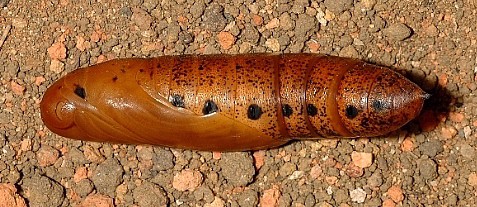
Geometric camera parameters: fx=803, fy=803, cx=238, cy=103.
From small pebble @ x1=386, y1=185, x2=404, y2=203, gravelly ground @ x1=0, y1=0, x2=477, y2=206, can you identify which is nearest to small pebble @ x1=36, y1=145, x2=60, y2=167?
gravelly ground @ x1=0, y1=0, x2=477, y2=206

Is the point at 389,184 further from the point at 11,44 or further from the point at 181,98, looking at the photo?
the point at 11,44

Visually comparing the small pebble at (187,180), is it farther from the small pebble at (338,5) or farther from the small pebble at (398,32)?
the small pebble at (398,32)

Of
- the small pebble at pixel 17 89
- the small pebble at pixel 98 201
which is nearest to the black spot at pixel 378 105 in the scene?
the small pebble at pixel 98 201

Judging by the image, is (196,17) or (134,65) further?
(196,17)

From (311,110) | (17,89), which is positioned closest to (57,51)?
(17,89)

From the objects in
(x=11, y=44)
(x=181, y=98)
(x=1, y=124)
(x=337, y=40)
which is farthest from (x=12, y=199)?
(x=337, y=40)

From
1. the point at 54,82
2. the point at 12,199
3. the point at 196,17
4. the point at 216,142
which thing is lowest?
the point at 12,199
